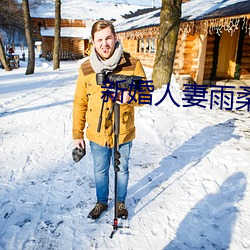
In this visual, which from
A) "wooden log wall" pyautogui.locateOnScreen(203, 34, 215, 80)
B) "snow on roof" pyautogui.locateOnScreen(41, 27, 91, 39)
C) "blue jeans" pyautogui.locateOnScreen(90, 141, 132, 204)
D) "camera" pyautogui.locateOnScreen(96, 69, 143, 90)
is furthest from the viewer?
"snow on roof" pyautogui.locateOnScreen(41, 27, 91, 39)

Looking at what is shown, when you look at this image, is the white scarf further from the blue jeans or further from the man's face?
the blue jeans

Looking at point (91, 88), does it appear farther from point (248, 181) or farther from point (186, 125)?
point (186, 125)

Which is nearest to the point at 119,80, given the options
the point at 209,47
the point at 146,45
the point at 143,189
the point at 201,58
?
the point at 143,189

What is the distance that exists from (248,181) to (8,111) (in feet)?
19.4

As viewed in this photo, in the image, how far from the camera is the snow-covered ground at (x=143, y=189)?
2311 millimetres

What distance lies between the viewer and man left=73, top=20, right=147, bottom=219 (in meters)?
1.93

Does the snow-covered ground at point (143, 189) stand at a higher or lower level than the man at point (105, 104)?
lower

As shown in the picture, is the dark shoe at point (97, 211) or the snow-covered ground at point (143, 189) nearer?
the snow-covered ground at point (143, 189)

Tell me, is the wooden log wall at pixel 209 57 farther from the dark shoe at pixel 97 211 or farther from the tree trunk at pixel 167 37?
the dark shoe at pixel 97 211

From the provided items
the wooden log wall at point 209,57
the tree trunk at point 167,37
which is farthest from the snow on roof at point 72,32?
the tree trunk at point 167,37

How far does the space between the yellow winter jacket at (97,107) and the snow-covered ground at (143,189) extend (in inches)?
38.1

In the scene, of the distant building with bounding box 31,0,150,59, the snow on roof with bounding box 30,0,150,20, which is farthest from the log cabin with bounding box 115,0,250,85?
the snow on roof with bounding box 30,0,150,20

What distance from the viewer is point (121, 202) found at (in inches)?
102

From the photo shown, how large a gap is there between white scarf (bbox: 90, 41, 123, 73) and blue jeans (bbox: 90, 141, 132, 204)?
756 mm
